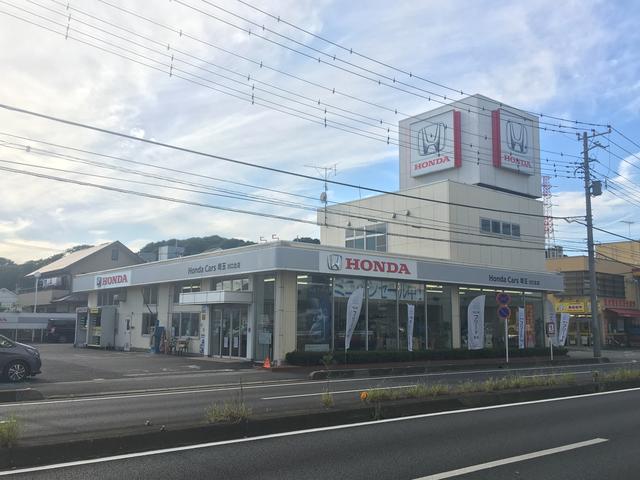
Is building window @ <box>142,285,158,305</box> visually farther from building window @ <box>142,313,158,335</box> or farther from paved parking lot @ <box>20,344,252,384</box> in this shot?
paved parking lot @ <box>20,344,252,384</box>

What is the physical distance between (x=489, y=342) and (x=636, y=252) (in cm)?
4009

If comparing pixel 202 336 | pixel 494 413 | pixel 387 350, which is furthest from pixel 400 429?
pixel 202 336

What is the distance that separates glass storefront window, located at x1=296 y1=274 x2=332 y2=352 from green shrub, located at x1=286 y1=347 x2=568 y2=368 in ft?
3.36

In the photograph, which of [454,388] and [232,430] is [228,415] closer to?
[232,430]

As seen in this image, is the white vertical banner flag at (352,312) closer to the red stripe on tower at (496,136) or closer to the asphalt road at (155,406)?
the asphalt road at (155,406)

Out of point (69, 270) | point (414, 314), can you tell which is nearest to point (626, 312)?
point (414, 314)

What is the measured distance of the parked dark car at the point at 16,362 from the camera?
17.8 meters

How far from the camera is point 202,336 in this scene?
29.5 metres

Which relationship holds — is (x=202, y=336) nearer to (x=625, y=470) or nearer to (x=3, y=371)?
(x=3, y=371)

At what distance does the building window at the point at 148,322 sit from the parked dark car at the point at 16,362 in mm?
15350

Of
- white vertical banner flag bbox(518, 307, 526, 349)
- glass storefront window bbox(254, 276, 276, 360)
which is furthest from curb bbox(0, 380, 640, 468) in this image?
white vertical banner flag bbox(518, 307, 526, 349)

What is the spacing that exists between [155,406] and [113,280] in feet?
86.0

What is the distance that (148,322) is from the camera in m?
34.5

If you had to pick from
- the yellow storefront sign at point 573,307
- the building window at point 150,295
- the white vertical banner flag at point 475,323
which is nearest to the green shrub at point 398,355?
the white vertical banner flag at point 475,323
